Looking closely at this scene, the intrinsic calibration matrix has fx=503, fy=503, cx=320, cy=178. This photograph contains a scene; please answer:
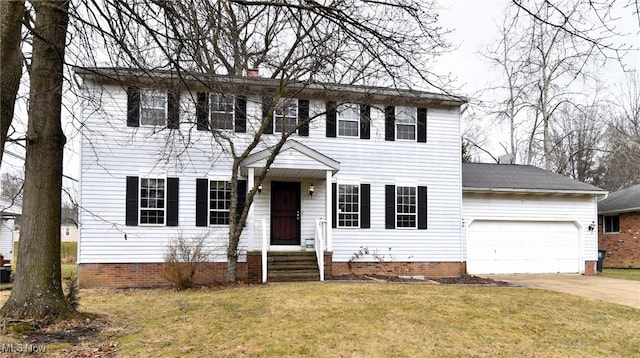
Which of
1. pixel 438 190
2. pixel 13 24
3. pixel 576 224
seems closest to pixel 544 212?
pixel 576 224

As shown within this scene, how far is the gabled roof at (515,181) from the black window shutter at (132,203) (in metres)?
9.74

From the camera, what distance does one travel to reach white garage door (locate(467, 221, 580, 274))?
1638 cm

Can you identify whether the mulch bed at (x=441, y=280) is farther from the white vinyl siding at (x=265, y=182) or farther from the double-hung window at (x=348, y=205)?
the double-hung window at (x=348, y=205)

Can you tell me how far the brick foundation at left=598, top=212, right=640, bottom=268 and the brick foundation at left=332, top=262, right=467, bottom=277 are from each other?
10.3 meters

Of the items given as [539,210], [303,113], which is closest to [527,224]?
[539,210]

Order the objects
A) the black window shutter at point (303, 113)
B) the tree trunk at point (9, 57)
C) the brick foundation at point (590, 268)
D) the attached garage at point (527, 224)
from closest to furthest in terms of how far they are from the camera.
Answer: the tree trunk at point (9, 57), the black window shutter at point (303, 113), the attached garage at point (527, 224), the brick foundation at point (590, 268)

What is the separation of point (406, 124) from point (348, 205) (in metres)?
3.12

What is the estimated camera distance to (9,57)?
5.42 metres

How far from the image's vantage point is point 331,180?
14125 millimetres

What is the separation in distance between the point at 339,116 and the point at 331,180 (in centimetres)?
220

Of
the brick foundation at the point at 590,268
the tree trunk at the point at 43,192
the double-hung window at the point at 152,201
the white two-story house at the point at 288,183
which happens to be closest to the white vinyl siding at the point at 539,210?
the brick foundation at the point at 590,268

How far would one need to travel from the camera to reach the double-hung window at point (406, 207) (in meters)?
15.3

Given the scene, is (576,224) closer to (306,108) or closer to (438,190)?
(438,190)

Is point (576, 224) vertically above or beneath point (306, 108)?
beneath
